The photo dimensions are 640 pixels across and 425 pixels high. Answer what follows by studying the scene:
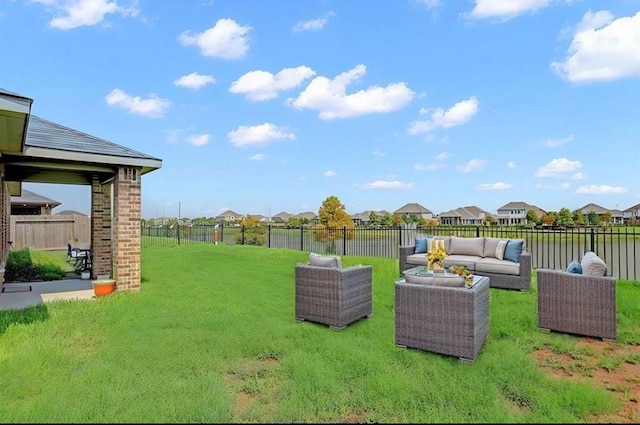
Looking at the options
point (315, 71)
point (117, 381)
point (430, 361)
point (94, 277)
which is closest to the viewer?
point (117, 381)

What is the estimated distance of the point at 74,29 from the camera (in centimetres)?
883

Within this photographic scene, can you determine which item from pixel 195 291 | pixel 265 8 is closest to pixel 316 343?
pixel 195 291

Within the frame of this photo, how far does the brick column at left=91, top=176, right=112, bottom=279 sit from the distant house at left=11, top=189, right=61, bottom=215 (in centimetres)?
1335

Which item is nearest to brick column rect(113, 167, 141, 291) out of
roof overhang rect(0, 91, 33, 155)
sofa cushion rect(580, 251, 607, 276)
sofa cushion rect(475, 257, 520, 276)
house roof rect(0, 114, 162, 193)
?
house roof rect(0, 114, 162, 193)

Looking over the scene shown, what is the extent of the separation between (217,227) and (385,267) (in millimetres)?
10273

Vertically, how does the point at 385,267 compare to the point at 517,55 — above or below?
below

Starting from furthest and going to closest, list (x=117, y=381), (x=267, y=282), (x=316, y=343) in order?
(x=267, y=282), (x=316, y=343), (x=117, y=381)

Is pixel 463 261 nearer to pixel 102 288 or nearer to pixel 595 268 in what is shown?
pixel 595 268

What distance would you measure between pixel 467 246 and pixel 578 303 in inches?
152

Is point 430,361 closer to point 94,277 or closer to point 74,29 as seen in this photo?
point 94,277

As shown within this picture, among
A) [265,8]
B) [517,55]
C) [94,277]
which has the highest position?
[265,8]

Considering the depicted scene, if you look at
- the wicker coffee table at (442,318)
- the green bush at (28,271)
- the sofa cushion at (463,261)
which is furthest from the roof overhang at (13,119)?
the sofa cushion at (463,261)

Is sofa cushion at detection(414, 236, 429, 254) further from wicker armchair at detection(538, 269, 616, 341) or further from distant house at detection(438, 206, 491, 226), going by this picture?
distant house at detection(438, 206, 491, 226)

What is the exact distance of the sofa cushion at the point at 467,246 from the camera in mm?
7898
